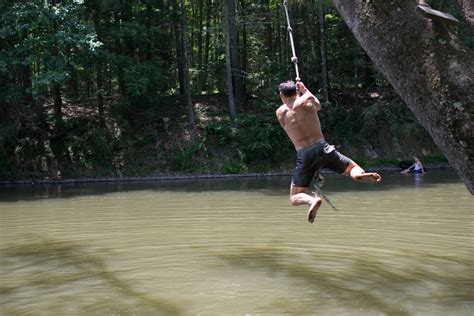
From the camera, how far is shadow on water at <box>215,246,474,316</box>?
18.7ft

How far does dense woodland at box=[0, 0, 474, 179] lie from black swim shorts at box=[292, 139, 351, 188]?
16729 mm

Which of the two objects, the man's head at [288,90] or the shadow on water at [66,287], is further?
the man's head at [288,90]

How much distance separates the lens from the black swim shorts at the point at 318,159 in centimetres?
621

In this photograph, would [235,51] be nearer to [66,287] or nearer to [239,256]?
[239,256]

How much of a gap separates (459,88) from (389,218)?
9.35 m

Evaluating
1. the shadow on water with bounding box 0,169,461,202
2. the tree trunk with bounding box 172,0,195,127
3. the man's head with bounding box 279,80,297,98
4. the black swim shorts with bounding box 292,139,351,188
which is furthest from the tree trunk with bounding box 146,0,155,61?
the black swim shorts with bounding box 292,139,351,188

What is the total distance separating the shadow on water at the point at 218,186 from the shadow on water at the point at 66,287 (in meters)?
9.35

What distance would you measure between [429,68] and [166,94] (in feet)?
93.5

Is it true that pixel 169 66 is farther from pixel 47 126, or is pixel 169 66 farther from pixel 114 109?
pixel 47 126

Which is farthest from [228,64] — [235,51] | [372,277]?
[372,277]

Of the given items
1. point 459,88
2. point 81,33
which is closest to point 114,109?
point 81,33

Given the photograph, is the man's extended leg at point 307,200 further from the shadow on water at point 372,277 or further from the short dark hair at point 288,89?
the short dark hair at point 288,89

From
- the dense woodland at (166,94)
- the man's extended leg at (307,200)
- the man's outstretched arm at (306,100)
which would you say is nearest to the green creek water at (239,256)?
the man's extended leg at (307,200)

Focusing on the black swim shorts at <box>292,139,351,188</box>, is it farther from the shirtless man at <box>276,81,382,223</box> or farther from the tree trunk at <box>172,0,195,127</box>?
the tree trunk at <box>172,0,195,127</box>
